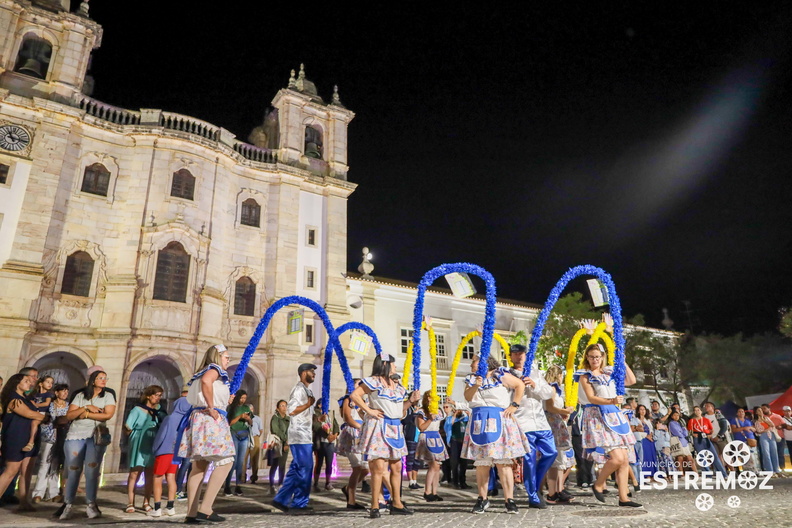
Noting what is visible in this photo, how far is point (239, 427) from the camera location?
10352 mm

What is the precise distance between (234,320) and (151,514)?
15.9m

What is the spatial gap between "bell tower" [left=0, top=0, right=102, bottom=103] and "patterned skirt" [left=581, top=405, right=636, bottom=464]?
23103mm

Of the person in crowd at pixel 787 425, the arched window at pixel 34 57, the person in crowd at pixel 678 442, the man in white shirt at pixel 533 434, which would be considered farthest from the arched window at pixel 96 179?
the person in crowd at pixel 787 425

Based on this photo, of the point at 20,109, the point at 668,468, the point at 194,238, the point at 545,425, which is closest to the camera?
the point at 545,425

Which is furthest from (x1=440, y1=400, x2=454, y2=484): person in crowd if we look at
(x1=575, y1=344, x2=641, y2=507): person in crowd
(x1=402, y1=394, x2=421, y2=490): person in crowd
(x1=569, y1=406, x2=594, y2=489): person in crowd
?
(x1=575, y1=344, x2=641, y2=507): person in crowd

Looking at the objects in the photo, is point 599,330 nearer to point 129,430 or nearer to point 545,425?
point 545,425

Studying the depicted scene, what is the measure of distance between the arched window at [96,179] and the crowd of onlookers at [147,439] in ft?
46.3

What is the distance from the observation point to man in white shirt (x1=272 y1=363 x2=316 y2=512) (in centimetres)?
728

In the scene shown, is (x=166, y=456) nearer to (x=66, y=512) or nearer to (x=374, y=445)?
(x=66, y=512)

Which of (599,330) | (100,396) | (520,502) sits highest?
(599,330)

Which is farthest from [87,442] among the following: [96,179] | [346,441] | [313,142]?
[313,142]

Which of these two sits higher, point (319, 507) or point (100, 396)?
point (100, 396)

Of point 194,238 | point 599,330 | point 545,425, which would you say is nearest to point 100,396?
point 545,425

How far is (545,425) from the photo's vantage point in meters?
7.51
